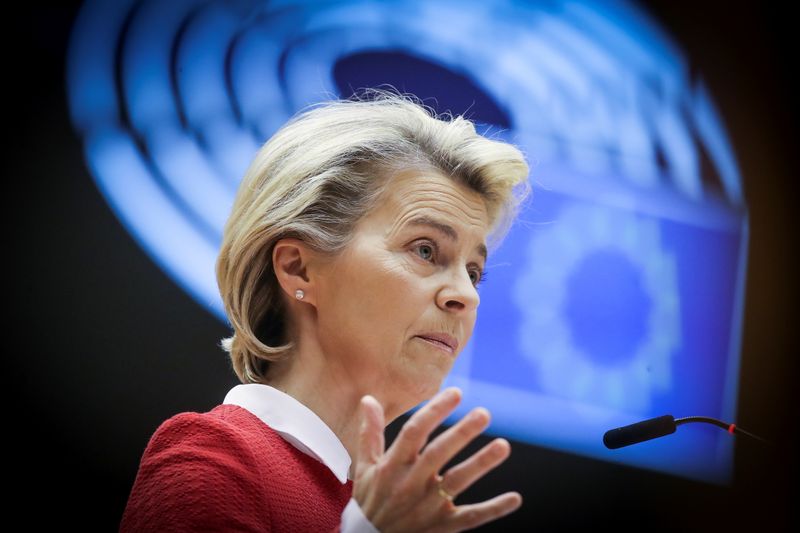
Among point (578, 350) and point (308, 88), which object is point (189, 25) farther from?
point (578, 350)

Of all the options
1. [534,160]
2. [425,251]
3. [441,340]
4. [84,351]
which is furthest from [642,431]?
[84,351]

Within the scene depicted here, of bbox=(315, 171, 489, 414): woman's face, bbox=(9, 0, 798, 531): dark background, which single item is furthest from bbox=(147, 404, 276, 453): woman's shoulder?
bbox=(9, 0, 798, 531): dark background

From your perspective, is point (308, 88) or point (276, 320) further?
point (308, 88)

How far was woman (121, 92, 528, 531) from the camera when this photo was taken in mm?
1481

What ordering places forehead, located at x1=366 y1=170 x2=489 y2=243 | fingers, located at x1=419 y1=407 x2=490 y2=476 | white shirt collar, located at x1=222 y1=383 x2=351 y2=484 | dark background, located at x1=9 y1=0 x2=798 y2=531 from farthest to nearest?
dark background, located at x1=9 y1=0 x2=798 y2=531
forehead, located at x1=366 y1=170 x2=489 y2=243
white shirt collar, located at x1=222 y1=383 x2=351 y2=484
fingers, located at x1=419 y1=407 x2=490 y2=476

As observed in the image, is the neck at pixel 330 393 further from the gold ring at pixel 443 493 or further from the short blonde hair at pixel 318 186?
the gold ring at pixel 443 493

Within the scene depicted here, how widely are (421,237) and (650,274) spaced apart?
50.3 inches

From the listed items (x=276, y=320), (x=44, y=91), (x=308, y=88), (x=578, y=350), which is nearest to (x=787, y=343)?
(x=578, y=350)

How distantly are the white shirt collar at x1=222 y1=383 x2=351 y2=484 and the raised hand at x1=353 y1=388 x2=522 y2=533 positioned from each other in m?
0.42

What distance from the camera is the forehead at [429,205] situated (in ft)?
5.77

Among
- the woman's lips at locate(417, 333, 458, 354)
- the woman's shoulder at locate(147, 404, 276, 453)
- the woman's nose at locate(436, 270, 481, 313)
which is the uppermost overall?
the woman's nose at locate(436, 270, 481, 313)

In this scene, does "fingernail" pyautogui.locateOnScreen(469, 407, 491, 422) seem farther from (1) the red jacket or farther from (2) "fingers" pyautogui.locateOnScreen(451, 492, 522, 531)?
(1) the red jacket

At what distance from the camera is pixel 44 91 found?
2.29 meters

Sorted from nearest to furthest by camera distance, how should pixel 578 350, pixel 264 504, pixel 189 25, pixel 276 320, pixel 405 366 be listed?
pixel 264 504 < pixel 405 366 < pixel 276 320 < pixel 189 25 < pixel 578 350
